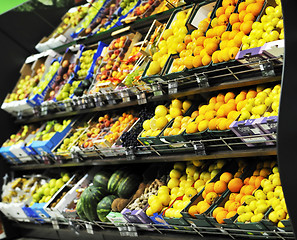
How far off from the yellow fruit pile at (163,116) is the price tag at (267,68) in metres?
0.88

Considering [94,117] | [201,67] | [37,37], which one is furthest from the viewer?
[37,37]

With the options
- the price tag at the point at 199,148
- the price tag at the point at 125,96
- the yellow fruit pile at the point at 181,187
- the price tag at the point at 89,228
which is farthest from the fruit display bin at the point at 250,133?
the price tag at the point at 89,228

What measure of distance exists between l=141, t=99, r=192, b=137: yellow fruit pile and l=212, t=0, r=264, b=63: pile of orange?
64 cm

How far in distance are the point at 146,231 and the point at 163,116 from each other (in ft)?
3.15

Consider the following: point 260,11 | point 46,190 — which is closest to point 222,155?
point 260,11

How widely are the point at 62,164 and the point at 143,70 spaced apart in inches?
56.7

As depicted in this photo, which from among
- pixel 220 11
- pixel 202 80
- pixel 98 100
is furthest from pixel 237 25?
pixel 98 100

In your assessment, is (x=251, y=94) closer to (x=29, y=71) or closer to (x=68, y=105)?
(x=68, y=105)

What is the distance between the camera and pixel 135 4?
457 cm

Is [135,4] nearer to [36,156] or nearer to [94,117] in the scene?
[94,117]

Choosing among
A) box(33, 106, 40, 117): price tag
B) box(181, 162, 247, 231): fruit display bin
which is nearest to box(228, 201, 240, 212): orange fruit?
box(181, 162, 247, 231): fruit display bin

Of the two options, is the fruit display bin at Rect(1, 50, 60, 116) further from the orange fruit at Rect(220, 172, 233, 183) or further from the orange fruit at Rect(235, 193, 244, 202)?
the orange fruit at Rect(235, 193, 244, 202)

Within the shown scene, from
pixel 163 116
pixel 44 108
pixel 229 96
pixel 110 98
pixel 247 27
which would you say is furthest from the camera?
pixel 44 108

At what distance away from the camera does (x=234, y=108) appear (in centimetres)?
302
